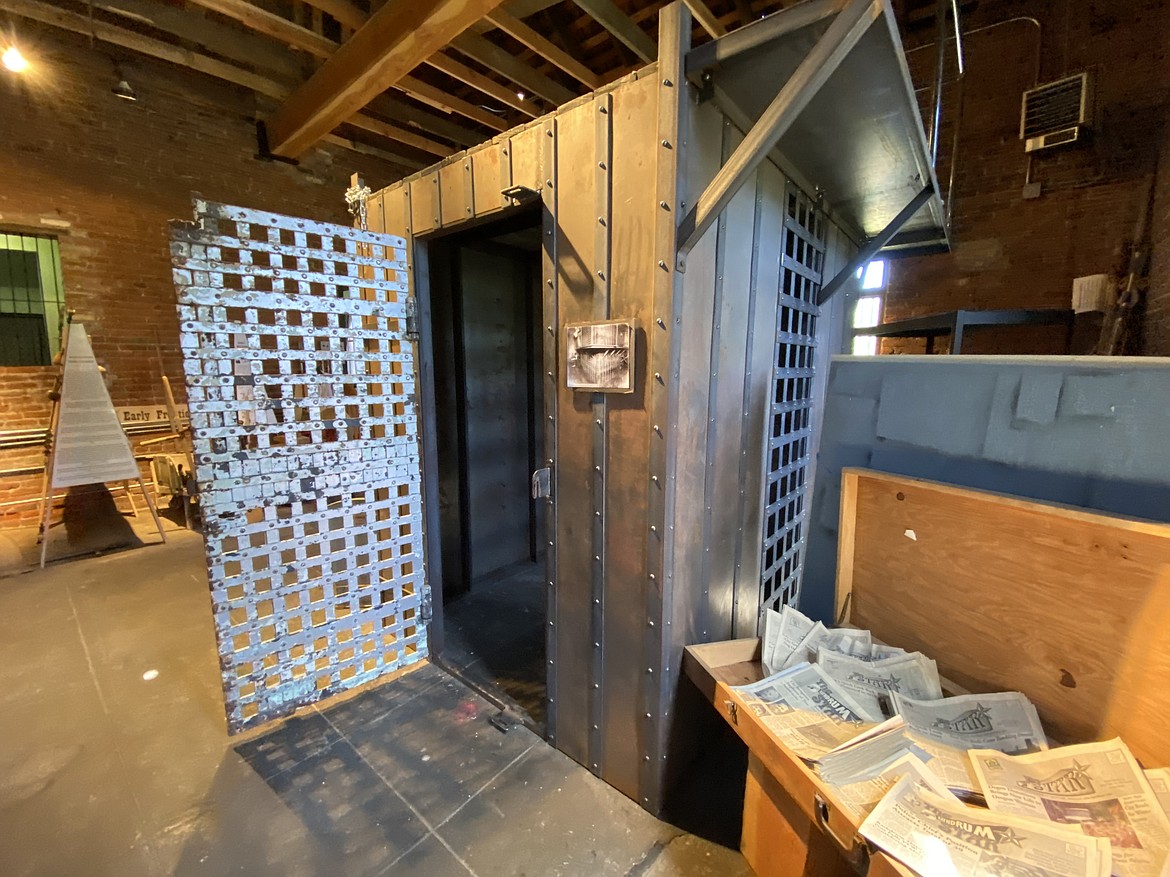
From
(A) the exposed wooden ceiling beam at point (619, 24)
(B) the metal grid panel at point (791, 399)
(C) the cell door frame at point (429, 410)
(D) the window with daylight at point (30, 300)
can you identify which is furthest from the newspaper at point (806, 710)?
(D) the window with daylight at point (30, 300)

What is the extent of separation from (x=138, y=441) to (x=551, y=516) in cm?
467

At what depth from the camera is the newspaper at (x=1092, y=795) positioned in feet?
2.70

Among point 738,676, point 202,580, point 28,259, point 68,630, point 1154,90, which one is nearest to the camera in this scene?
point 738,676

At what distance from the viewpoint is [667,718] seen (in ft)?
4.74

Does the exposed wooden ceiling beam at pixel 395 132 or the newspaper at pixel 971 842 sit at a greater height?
the exposed wooden ceiling beam at pixel 395 132

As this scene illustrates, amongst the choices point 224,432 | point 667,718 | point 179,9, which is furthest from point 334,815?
point 179,9

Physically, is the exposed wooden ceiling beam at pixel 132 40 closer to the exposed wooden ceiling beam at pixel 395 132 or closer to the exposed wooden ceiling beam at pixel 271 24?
the exposed wooden ceiling beam at pixel 395 132

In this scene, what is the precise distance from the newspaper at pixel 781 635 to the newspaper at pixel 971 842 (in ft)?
1.57

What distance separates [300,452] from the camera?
71.8 inches

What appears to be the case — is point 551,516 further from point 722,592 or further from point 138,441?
point 138,441

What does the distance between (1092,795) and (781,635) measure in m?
0.68

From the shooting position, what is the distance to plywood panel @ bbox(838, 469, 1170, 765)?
1012 millimetres

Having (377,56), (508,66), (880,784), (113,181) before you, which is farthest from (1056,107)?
(113,181)

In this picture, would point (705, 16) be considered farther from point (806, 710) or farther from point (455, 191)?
point (806, 710)
